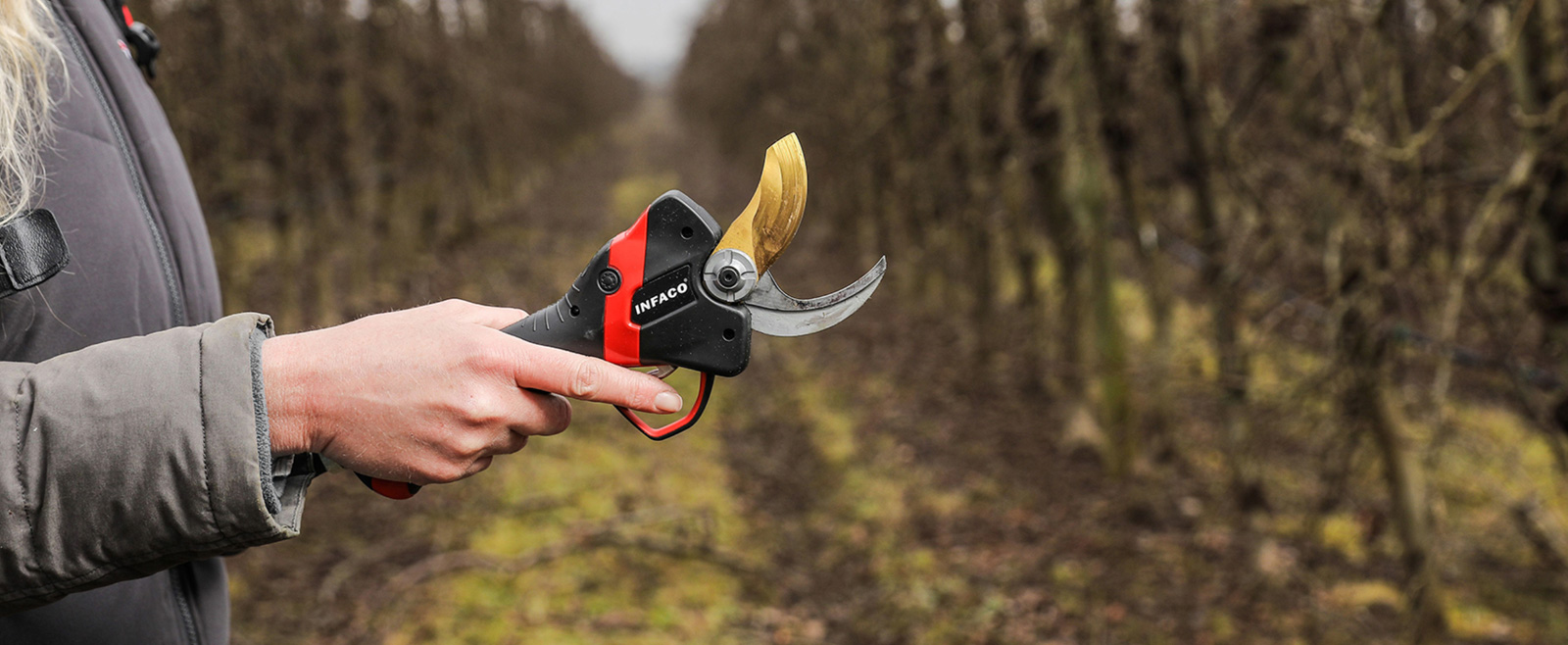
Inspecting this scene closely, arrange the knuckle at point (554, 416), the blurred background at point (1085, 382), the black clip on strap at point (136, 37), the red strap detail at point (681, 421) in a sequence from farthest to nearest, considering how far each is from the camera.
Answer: the blurred background at point (1085, 382), the black clip on strap at point (136, 37), the red strap detail at point (681, 421), the knuckle at point (554, 416)

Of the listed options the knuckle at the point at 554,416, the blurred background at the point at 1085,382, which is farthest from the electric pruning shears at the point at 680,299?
the blurred background at the point at 1085,382

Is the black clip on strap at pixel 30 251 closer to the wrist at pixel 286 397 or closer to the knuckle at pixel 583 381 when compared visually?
the wrist at pixel 286 397

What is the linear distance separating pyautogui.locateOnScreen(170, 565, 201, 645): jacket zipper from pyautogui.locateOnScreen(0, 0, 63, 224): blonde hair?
1.69 ft

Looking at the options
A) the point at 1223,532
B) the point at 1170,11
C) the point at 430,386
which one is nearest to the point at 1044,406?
the point at 1223,532

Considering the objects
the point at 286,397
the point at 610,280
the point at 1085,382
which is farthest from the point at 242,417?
the point at 1085,382

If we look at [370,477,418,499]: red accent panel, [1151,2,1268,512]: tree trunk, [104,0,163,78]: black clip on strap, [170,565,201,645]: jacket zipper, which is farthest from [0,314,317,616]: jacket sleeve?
[1151,2,1268,512]: tree trunk

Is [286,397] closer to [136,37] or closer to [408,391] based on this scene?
[408,391]

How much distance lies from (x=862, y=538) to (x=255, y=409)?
16.9 ft

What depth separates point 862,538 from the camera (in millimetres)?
5793

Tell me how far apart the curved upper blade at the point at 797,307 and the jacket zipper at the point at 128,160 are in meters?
0.77

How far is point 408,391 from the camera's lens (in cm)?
100

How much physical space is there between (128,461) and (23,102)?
1.61 ft

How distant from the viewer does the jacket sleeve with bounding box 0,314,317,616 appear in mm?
884

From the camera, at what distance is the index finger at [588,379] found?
1.06 meters
